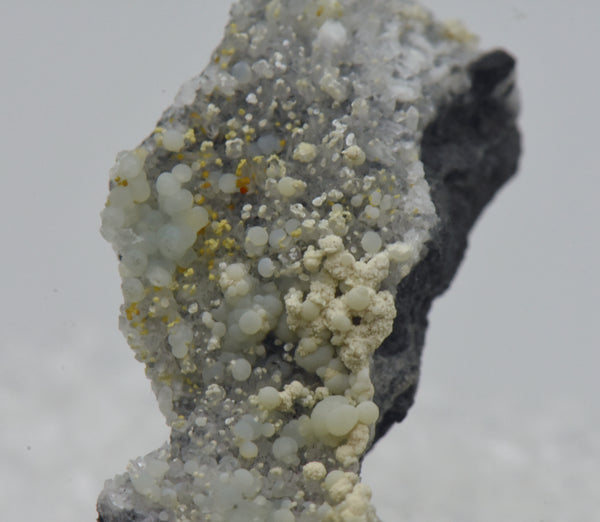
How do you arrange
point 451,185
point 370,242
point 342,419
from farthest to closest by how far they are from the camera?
point 451,185 < point 370,242 < point 342,419

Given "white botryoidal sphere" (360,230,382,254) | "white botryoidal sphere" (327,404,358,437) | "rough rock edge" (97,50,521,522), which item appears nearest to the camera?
"white botryoidal sphere" (327,404,358,437)

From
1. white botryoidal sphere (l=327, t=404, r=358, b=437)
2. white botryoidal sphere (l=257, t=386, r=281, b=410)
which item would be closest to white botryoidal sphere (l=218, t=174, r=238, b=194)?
white botryoidal sphere (l=257, t=386, r=281, b=410)

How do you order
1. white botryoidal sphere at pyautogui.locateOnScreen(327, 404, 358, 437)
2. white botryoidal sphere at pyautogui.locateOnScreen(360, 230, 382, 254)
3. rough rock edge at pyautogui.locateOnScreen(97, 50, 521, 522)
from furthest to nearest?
rough rock edge at pyautogui.locateOnScreen(97, 50, 521, 522) → white botryoidal sphere at pyautogui.locateOnScreen(360, 230, 382, 254) → white botryoidal sphere at pyautogui.locateOnScreen(327, 404, 358, 437)

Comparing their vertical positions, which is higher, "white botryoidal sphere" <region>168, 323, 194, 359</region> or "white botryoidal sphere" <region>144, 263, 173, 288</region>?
"white botryoidal sphere" <region>144, 263, 173, 288</region>

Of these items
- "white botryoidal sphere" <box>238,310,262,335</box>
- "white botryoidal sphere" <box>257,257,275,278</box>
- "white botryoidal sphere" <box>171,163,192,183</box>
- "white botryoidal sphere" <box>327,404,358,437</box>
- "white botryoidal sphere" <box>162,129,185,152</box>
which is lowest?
"white botryoidal sphere" <box>327,404,358,437</box>

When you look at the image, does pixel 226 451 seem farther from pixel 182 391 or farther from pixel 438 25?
pixel 438 25

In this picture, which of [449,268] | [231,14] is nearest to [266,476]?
[449,268]

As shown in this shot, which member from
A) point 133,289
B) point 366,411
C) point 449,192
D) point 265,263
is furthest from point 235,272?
point 449,192

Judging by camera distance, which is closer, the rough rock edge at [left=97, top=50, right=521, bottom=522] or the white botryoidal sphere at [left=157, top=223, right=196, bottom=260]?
the white botryoidal sphere at [left=157, top=223, right=196, bottom=260]

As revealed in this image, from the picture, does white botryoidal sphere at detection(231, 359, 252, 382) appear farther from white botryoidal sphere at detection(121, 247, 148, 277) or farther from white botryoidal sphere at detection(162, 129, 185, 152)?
white botryoidal sphere at detection(162, 129, 185, 152)

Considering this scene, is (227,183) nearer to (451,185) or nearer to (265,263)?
(265,263)
